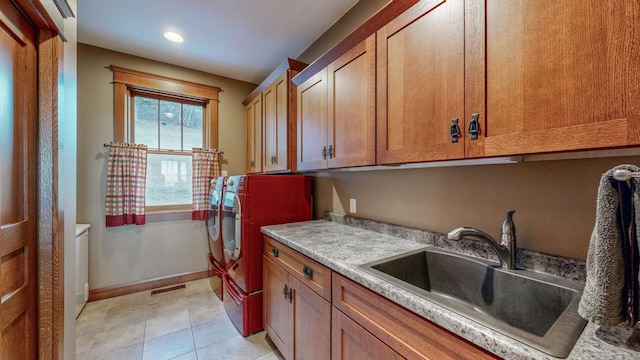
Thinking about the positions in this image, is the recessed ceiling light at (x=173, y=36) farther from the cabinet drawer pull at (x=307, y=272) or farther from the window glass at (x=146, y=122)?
the cabinet drawer pull at (x=307, y=272)

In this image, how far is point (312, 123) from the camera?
6.03 feet

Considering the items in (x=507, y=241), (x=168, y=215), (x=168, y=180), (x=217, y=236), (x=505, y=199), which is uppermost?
(x=168, y=180)

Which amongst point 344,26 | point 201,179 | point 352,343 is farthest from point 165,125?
point 352,343

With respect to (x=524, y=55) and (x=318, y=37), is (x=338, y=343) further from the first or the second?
(x=318, y=37)

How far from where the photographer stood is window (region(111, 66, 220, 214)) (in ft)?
8.88

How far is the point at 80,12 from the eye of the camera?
6.61 ft

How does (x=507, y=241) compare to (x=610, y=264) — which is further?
(x=507, y=241)

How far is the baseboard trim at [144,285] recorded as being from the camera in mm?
2533

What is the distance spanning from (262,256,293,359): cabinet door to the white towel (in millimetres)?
1326

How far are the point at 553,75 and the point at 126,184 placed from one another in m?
3.35

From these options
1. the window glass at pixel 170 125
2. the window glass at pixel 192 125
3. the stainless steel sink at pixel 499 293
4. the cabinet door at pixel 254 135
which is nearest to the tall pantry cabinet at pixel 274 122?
the cabinet door at pixel 254 135

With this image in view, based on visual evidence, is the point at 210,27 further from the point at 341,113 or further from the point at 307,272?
the point at 307,272

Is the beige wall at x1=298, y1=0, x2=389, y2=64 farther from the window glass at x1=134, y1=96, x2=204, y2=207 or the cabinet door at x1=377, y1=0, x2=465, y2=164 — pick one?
the window glass at x1=134, y1=96, x2=204, y2=207

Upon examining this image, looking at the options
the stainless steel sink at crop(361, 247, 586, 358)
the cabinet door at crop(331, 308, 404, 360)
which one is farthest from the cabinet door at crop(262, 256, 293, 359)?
the stainless steel sink at crop(361, 247, 586, 358)
